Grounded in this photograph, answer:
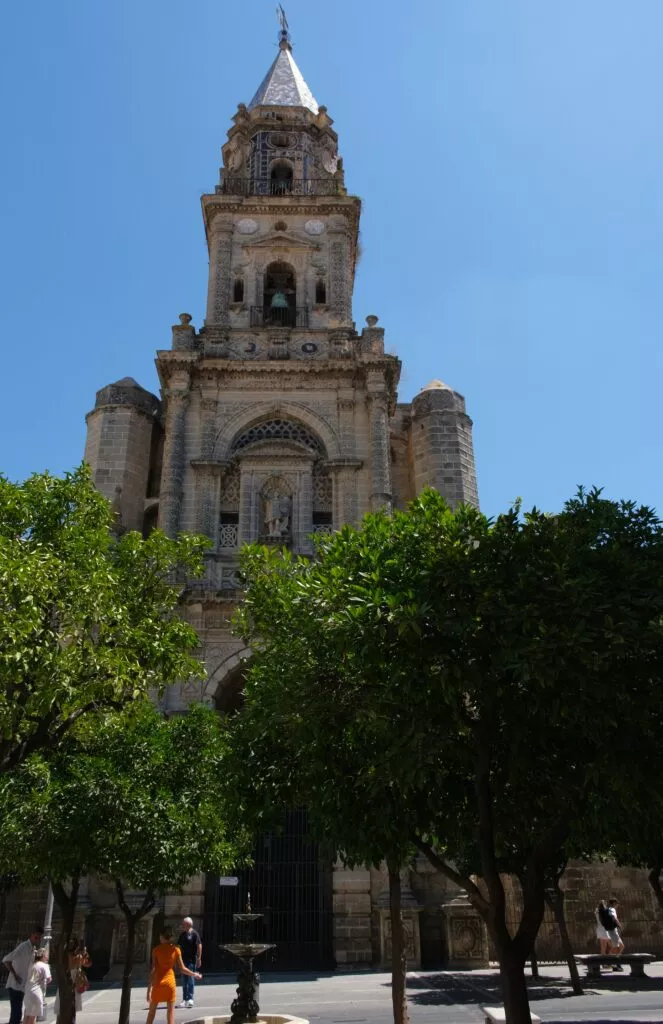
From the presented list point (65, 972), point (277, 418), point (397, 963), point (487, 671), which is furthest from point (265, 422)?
point (487, 671)

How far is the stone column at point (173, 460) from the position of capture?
23.2m

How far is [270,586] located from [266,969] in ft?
41.0

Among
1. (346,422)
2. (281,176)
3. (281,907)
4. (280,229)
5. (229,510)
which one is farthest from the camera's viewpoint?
(281,176)

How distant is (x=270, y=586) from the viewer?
10164 mm

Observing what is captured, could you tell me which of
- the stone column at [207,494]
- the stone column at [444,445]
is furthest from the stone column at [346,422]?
the stone column at [207,494]

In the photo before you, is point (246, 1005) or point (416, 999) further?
point (416, 999)

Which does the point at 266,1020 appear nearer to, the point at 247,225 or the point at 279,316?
the point at 279,316

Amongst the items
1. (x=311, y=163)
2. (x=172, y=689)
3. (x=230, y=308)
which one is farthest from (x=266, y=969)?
(x=311, y=163)

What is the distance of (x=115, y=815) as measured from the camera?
36.0 ft

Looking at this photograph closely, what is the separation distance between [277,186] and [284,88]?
20.4 ft

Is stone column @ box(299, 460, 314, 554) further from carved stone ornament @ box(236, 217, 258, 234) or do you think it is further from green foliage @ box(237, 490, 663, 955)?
green foliage @ box(237, 490, 663, 955)

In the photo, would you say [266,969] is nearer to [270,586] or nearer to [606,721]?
[270,586]

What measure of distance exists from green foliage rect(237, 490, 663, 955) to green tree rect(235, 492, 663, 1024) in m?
0.02

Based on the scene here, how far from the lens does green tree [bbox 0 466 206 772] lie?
866 cm
